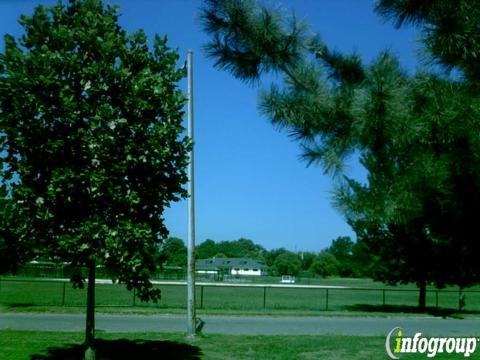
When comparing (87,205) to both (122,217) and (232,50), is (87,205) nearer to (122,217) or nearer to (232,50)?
(122,217)

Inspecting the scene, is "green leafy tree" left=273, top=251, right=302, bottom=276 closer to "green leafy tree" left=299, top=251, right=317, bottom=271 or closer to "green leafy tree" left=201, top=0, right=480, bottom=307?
"green leafy tree" left=299, top=251, right=317, bottom=271

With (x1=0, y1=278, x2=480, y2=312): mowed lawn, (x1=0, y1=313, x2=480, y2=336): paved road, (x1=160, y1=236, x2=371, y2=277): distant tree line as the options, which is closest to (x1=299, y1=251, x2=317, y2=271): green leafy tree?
(x1=160, y1=236, x2=371, y2=277): distant tree line

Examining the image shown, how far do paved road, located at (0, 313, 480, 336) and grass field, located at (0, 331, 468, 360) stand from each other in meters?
1.50

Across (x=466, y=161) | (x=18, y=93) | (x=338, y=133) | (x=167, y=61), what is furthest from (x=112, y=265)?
(x=466, y=161)

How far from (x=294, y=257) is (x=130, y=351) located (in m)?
121

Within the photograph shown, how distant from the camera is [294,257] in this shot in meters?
130

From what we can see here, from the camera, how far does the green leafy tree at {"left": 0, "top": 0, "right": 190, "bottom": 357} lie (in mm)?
6980

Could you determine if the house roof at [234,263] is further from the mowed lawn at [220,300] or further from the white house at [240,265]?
the mowed lawn at [220,300]

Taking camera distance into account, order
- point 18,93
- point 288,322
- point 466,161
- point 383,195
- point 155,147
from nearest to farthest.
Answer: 1. point 383,195
2. point 466,161
3. point 18,93
4. point 155,147
5. point 288,322

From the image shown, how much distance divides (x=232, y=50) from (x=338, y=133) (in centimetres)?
126

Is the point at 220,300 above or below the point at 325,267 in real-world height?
above

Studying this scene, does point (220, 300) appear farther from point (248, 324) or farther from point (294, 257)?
point (294, 257)

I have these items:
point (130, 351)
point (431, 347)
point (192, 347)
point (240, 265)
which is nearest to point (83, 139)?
point (130, 351)

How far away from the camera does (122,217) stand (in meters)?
7.21
